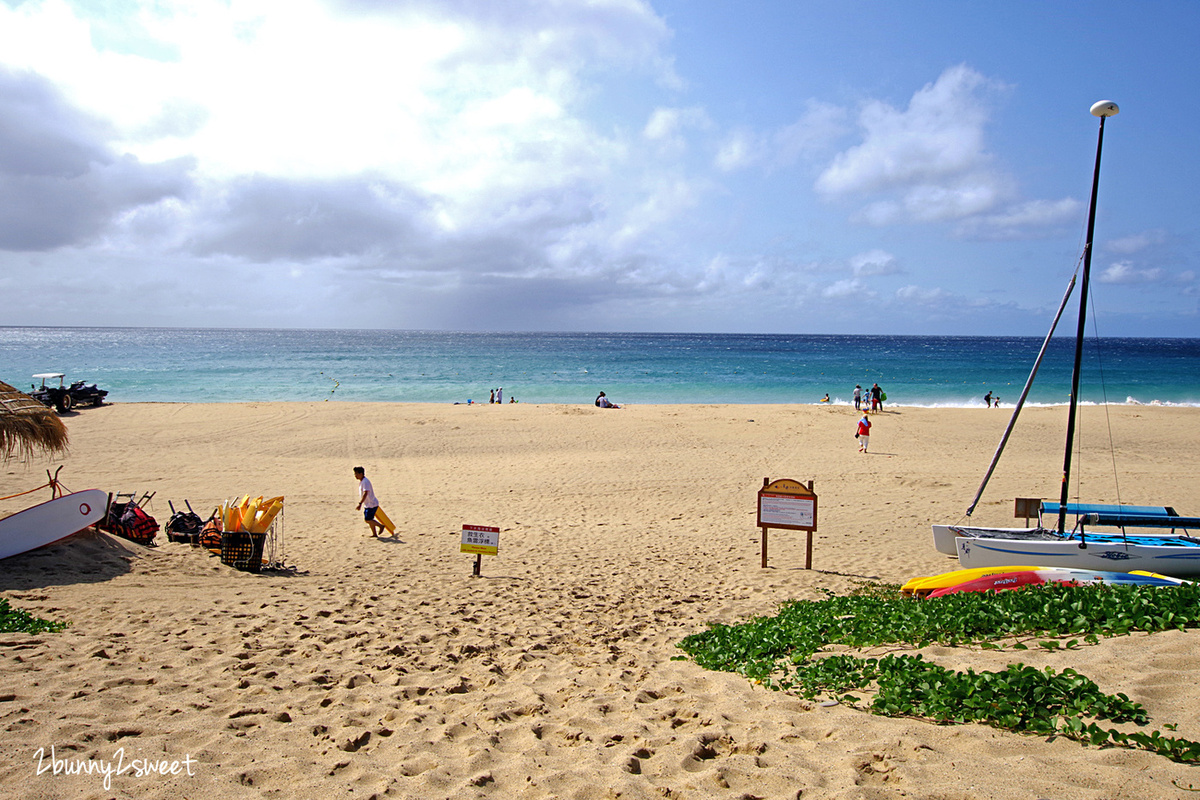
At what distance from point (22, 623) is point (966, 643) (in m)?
9.02

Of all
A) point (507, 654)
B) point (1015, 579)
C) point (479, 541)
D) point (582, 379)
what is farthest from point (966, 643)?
point (582, 379)

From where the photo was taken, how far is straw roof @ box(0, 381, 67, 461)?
9953 mm

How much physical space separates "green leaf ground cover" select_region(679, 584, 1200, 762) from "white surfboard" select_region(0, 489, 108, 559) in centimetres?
916

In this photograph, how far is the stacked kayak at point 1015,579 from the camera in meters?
8.02

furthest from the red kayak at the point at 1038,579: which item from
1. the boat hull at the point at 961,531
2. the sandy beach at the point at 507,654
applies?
the boat hull at the point at 961,531

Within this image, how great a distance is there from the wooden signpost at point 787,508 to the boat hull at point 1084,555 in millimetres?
2412

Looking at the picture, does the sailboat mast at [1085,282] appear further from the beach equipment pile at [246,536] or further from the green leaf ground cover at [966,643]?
the beach equipment pile at [246,536]

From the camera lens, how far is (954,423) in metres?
28.9

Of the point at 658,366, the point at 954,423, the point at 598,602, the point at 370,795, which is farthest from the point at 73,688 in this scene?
the point at 658,366

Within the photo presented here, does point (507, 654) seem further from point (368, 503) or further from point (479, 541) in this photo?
point (368, 503)

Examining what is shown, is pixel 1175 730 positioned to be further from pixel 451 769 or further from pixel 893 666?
pixel 451 769

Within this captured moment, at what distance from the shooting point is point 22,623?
6.54 metres

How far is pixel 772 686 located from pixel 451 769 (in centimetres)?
263

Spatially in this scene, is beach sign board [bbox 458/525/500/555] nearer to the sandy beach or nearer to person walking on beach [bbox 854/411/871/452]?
the sandy beach
